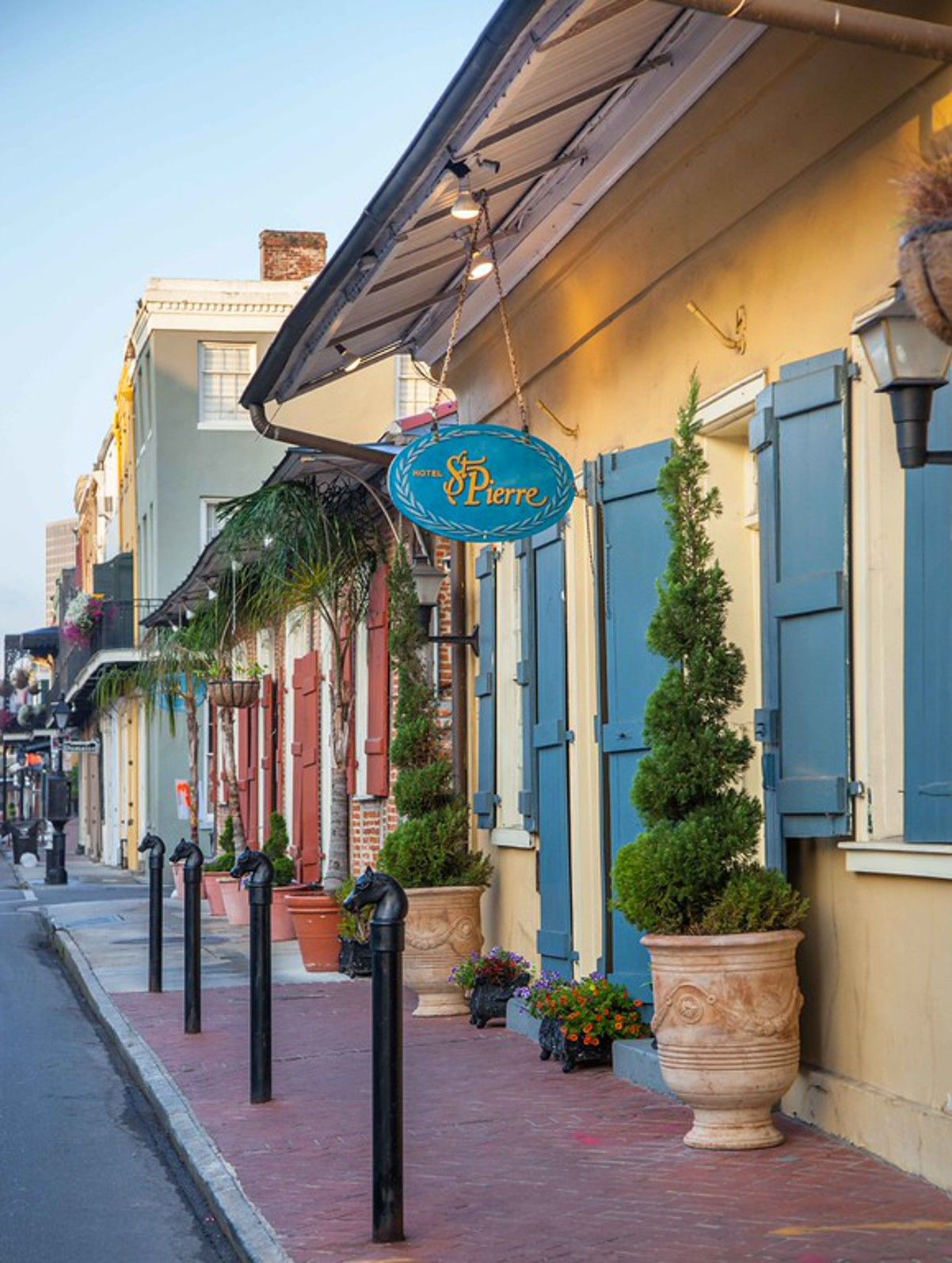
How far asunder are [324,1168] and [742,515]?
344 centimetres

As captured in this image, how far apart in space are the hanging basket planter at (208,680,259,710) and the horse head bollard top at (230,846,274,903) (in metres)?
11.1

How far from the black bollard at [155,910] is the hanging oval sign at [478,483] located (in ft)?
17.1

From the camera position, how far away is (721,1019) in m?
7.04

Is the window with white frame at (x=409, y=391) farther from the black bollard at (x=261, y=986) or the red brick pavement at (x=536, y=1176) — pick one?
the black bollard at (x=261, y=986)

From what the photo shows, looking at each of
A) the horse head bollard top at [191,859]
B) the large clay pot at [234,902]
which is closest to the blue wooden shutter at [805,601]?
the horse head bollard top at [191,859]

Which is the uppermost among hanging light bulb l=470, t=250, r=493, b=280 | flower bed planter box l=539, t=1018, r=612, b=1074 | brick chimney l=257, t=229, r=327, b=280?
brick chimney l=257, t=229, r=327, b=280

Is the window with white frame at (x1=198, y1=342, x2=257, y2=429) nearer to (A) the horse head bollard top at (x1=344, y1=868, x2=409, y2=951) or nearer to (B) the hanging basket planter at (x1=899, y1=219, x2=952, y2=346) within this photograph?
(A) the horse head bollard top at (x1=344, y1=868, x2=409, y2=951)

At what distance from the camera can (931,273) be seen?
12.8 feet

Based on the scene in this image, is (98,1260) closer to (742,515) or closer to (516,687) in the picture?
(742,515)

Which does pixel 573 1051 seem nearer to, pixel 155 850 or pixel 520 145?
pixel 520 145

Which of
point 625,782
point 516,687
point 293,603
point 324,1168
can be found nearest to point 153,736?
point 293,603

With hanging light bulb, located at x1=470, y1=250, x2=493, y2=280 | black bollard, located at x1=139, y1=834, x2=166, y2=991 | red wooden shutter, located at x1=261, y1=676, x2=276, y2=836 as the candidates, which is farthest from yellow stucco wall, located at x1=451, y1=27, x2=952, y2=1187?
red wooden shutter, located at x1=261, y1=676, x2=276, y2=836

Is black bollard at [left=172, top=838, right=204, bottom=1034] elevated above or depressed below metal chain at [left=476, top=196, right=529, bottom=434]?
below

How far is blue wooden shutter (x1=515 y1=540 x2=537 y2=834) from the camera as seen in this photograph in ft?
37.5
